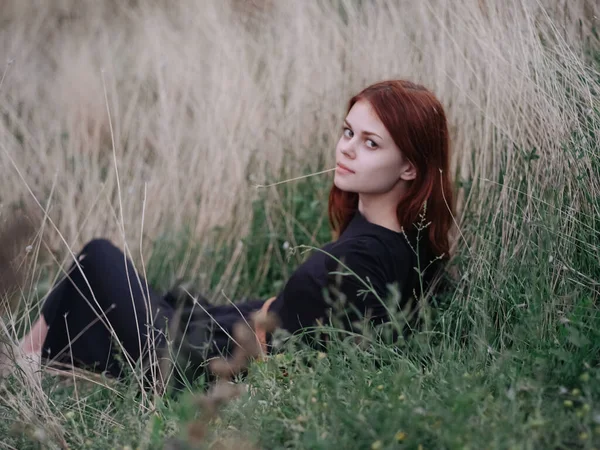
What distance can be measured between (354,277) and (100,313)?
1124 mm

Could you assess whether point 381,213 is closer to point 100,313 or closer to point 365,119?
point 365,119

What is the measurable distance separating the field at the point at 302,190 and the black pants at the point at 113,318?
140 mm

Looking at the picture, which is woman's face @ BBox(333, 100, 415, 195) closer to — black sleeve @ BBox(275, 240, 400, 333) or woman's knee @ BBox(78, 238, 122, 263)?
black sleeve @ BBox(275, 240, 400, 333)

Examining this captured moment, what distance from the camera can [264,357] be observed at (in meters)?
2.58

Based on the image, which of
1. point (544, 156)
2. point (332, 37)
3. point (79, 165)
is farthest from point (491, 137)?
point (79, 165)

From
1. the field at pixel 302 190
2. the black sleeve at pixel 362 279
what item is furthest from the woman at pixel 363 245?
the field at pixel 302 190

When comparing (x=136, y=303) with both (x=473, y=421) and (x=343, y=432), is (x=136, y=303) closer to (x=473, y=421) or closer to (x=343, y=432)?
(x=343, y=432)

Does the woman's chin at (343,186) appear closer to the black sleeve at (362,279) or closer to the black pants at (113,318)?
the black sleeve at (362,279)

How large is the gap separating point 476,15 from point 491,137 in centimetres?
56

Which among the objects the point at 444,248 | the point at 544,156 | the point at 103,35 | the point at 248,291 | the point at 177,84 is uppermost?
the point at 103,35

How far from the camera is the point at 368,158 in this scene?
2857 mm

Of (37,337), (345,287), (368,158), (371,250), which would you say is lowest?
(37,337)

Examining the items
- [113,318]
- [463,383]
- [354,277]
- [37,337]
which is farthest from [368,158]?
[37,337]

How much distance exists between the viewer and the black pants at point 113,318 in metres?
2.95
